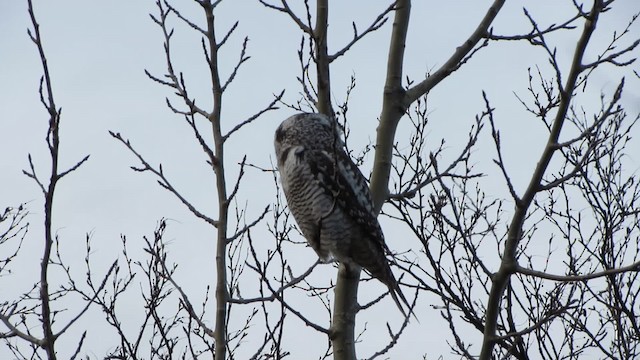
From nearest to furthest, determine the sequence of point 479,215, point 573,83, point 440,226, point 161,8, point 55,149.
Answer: point 55,149 → point 573,83 → point 161,8 → point 440,226 → point 479,215

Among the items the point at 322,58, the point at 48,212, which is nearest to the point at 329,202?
the point at 322,58

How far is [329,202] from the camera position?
4840 mm

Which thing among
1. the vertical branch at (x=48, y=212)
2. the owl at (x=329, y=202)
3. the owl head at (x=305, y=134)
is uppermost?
the owl head at (x=305, y=134)

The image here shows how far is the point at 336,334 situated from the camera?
3896 mm

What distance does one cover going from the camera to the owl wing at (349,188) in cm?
477

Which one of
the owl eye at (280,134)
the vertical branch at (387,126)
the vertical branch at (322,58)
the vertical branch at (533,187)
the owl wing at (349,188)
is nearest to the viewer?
the vertical branch at (533,187)

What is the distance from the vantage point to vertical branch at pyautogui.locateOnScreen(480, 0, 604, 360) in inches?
112

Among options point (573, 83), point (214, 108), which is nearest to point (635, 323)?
point (573, 83)

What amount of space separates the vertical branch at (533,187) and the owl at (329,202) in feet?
5.44

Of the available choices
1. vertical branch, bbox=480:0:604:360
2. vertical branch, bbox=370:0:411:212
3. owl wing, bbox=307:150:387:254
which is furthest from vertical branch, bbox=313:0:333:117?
vertical branch, bbox=480:0:604:360

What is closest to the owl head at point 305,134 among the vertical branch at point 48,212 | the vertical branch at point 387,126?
the vertical branch at point 387,126

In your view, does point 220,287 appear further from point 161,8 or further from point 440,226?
point 440,226

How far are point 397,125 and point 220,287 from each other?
1568mm

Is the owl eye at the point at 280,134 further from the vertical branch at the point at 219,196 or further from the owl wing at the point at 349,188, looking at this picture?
the vertical branch at the point at 219,196
